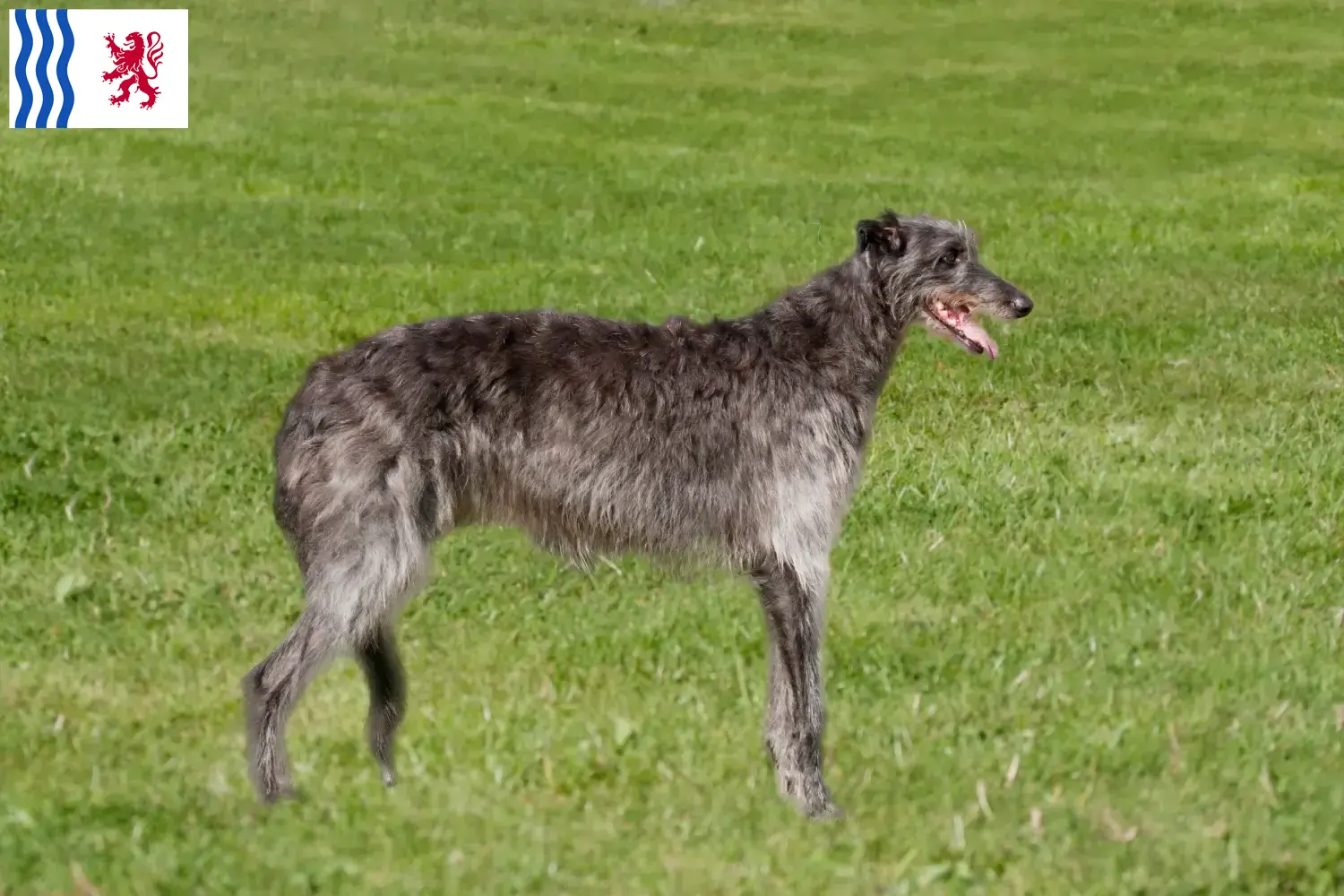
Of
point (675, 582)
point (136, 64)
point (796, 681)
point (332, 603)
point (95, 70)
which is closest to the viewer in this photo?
point (332, 603)

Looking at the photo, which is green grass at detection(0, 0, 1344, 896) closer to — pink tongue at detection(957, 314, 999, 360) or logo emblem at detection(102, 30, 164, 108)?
pink tongue at detection(957, 314, 999, 360)

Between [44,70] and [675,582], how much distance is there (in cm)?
2194

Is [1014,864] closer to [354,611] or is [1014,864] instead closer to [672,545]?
[672,545]

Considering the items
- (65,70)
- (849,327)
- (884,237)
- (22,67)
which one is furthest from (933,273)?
(22,67)

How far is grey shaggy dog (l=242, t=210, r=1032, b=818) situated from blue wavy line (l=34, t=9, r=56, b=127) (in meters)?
20.1

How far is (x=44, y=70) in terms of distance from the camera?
92.4 ft

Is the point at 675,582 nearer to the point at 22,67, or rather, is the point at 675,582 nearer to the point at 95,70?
the point at 95,70

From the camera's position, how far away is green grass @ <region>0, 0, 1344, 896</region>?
6.35 meters

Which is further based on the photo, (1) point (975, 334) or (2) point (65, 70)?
(2) point (65, 70)

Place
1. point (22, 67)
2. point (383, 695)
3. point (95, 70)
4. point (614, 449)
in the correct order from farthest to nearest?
point (22, 67), point (95, 70), point (383, 695), point (614, 449)

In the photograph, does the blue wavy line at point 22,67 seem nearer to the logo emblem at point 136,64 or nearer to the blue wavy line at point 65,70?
the blue wavy line at point 65,70

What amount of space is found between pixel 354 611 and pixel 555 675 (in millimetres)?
1606

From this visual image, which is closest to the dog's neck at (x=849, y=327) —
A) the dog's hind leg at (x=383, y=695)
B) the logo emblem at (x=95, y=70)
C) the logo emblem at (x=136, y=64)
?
the dog's hind leg at (x=383, y=695)

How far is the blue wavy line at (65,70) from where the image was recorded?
2602 centimetres
